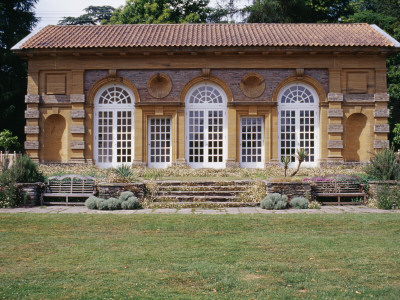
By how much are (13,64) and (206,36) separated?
1279 centimetres

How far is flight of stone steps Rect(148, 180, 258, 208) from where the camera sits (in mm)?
12594

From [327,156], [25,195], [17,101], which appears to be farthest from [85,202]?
[17,101]

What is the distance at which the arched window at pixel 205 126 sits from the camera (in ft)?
63.0

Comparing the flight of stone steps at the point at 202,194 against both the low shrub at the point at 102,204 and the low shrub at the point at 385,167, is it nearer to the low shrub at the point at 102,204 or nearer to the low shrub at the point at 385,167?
the low shrub at the point at 102,204

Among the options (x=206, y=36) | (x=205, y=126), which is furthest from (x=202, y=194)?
(x=206, y=36)

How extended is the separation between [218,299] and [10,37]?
2603cm

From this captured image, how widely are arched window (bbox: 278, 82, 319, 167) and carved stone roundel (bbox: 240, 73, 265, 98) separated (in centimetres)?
89

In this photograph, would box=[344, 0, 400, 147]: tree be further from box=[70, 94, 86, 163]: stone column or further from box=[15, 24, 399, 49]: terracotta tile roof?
box=[70, 94, 86, 163]: stone column

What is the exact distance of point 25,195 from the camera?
12531 mm

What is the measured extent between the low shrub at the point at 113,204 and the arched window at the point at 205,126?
7.24 metres

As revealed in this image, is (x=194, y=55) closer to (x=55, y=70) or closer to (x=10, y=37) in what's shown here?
(x=55, y=70)

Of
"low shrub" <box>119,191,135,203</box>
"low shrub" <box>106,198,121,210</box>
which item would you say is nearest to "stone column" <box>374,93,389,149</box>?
"low shrub" <box>119,191,135,203</box>

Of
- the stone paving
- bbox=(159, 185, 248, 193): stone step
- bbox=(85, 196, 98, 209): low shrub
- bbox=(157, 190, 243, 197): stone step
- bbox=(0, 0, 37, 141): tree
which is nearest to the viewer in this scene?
the stone paving

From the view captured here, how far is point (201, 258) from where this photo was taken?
21.8 ft
